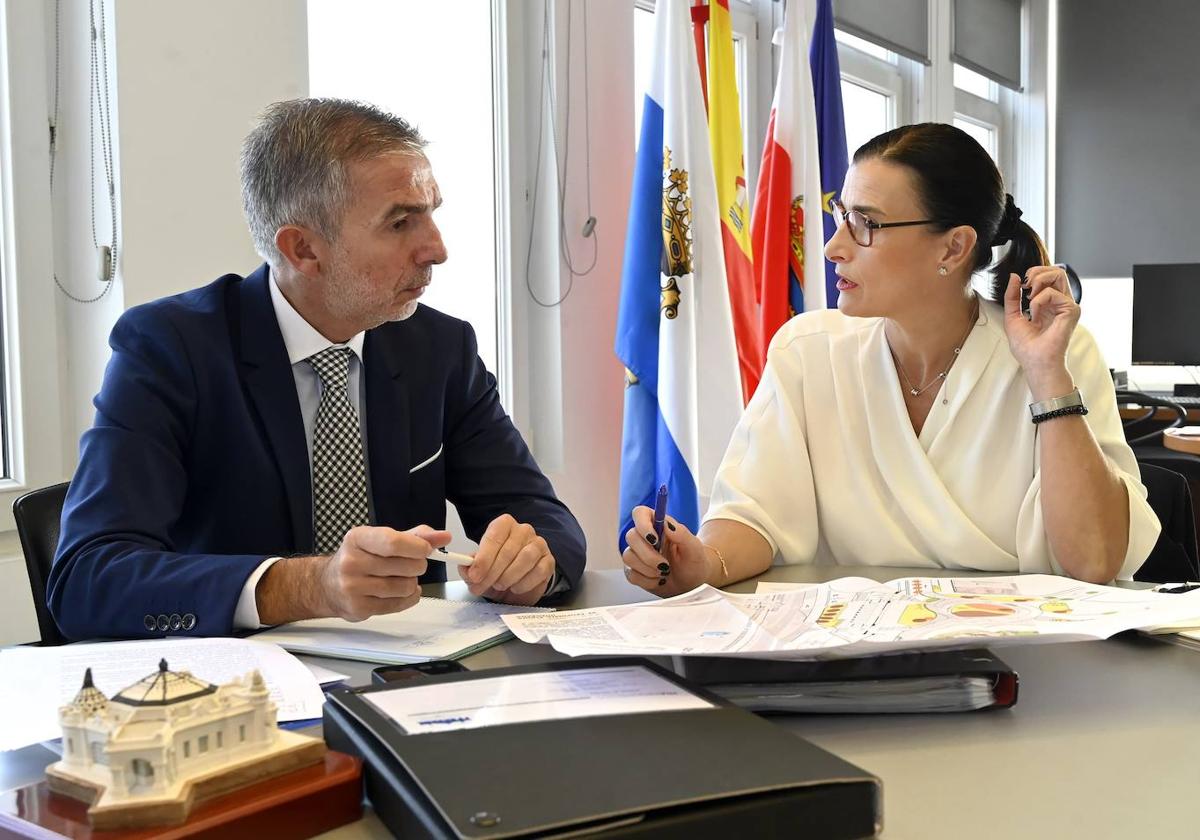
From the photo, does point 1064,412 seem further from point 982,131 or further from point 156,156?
point 982,131

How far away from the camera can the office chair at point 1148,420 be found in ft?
14.4

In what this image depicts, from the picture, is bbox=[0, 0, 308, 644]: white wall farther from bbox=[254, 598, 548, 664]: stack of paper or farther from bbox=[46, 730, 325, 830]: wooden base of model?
bbox=[46, 730, 325, 830]: wooden base of model

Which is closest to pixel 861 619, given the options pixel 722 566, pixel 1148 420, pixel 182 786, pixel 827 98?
pixel 722 566

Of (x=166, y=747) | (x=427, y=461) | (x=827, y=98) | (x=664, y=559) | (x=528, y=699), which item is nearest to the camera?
(x=166, y=747)

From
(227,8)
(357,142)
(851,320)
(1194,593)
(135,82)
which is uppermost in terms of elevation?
(227,8)

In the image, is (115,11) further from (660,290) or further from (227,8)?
(660,290)

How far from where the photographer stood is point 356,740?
30.6 inches

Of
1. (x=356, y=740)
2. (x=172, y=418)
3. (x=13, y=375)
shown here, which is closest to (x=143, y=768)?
(x=356, y=740)

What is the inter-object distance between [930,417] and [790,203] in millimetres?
2157

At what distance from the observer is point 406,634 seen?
123 centimetres

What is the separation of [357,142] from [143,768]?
124 cm

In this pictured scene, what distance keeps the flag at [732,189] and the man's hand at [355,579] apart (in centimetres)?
248

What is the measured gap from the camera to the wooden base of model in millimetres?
654

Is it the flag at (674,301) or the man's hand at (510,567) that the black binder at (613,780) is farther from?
the flag at (674,301)
